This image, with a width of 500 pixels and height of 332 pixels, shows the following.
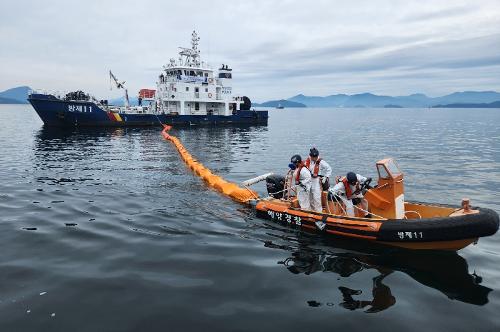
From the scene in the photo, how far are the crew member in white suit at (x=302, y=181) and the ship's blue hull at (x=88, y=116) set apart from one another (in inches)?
1693

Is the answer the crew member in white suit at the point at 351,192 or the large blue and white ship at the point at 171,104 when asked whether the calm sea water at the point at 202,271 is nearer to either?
the crew member in white suit at the point at 351,192

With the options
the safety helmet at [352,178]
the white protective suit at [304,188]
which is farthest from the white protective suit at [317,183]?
the safety helmet at [352,178]

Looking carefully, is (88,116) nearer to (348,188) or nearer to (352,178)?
(348,188)

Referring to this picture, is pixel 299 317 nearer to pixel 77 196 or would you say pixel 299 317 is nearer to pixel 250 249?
pixel 250 249

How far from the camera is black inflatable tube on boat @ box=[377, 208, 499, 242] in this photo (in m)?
8.85

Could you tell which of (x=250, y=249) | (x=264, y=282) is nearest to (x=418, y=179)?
(x=250, y=249)

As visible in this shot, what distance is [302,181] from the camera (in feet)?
38.6

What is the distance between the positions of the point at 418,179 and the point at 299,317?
633 inches

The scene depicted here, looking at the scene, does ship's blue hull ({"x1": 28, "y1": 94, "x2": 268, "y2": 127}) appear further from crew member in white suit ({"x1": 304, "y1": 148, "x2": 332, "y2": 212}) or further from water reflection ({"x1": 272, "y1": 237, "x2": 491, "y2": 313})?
water reflection ({"x1": 272, "y1": 237, "x2": 491, "y2": 313})

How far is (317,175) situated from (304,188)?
1.95ft

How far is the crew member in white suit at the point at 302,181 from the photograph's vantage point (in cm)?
1169

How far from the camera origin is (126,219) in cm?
1262

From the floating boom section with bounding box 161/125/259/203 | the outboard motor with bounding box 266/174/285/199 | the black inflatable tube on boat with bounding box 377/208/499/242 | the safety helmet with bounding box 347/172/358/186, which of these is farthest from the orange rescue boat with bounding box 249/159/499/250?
the floating boom section with bounding box 161/125/259/203

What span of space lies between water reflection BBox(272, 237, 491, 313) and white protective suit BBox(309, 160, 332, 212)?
1378mm
